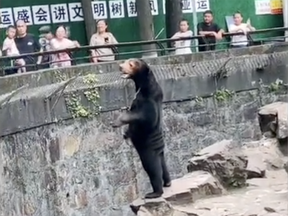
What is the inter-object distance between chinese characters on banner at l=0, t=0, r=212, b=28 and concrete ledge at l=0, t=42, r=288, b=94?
9.66ft

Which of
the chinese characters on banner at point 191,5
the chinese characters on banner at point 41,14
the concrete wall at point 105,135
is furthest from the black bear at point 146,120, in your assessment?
the chinese characters on banner at point 191,5

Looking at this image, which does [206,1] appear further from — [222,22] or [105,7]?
[105,7]

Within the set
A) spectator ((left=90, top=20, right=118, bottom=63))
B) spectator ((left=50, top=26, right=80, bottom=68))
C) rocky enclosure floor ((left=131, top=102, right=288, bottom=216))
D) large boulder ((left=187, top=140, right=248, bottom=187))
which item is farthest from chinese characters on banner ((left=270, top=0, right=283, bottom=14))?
large boulder ((left=187, top=140, right=248, bottom=187))

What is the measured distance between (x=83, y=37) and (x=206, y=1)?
9.41 feet

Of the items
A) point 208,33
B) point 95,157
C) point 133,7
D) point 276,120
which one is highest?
point 133,7

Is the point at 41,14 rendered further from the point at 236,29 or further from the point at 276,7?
the point at 276,7

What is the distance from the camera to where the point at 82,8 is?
1770 cm

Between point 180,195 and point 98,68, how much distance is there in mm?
4385

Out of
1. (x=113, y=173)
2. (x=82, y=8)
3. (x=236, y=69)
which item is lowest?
(x=113, y=173)

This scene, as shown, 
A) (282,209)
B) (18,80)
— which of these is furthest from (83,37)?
(282,209)

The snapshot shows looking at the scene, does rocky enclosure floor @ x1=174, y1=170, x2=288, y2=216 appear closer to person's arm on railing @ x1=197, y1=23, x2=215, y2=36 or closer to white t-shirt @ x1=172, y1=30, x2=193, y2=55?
white t-shirt @ x1=172, y1=30, x2=193, y2=55

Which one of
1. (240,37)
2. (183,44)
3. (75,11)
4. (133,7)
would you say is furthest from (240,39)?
(75,11)

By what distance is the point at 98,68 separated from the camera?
44.2 ft

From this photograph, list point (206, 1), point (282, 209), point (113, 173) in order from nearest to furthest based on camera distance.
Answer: point (282, 209)
point (113, 173)
point (206, 1)
